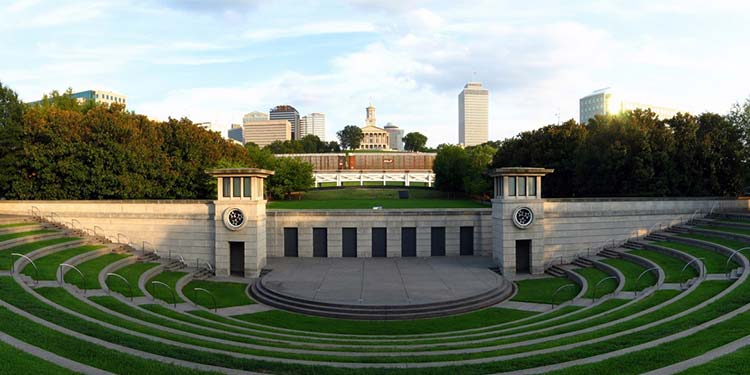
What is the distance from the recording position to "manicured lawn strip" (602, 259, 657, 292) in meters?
24.8

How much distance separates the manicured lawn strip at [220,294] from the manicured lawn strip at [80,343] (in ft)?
33.9

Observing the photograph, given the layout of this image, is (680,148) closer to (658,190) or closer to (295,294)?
(658,190)

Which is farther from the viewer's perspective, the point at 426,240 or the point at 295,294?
the point at 426,240

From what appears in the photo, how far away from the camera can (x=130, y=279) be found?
2714cm

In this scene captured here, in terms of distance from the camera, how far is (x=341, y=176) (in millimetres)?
125562

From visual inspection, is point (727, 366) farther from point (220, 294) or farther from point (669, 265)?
point (220, 294)

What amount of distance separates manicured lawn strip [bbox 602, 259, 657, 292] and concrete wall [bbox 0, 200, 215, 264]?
2633 centimetres

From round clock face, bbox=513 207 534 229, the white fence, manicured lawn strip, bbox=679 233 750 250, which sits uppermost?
the white fence

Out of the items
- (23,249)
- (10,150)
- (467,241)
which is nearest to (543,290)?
(467,241)

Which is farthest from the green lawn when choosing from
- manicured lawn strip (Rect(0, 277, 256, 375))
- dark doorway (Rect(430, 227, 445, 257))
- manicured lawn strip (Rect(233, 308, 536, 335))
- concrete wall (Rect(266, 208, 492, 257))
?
dark doorway (Rect(430, 227, 445, 257))

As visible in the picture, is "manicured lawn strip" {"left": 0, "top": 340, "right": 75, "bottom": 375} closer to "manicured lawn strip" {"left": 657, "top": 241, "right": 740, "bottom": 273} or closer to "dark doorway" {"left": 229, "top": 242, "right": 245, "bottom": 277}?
"dark doorway" {"left": 229, "top": 242, "right": 245, "bottom": 277}

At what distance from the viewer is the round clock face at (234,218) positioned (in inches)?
1289

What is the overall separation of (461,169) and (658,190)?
126 ft

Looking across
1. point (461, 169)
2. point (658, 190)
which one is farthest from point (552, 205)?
point (461, 169)
